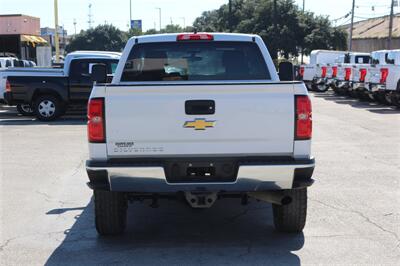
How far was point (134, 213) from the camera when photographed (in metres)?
6.59

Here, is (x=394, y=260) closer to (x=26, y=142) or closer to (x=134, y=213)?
(x=134, y=213)

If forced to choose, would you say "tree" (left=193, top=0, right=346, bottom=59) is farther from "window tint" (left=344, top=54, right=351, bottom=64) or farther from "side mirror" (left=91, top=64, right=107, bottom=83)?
"side mirror" (left=91, top=64, right=107, bottom=83)

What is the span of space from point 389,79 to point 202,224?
1492 cm

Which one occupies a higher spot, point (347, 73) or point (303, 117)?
point (303, 117)

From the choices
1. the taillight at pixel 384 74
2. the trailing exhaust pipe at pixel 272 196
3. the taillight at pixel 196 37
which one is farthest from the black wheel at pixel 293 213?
the taillight at pixel 384 74

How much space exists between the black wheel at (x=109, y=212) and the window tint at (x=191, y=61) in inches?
60.1

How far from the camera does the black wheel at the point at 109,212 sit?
17.2 feet

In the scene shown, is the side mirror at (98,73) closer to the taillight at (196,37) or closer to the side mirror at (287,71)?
the taillight at (196,37)

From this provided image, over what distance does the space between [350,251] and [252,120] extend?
1557mm

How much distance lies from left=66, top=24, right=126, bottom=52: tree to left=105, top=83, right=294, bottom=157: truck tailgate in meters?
82.0

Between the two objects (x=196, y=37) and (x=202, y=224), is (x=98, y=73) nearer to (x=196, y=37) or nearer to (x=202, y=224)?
(x=196, y=37)

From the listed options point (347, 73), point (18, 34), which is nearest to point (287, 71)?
point (347, 73)

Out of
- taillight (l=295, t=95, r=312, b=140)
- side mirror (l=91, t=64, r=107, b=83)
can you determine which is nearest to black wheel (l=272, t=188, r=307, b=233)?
taillight (l=295, t=95, r=312, b=140)

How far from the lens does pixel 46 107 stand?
628 inches
